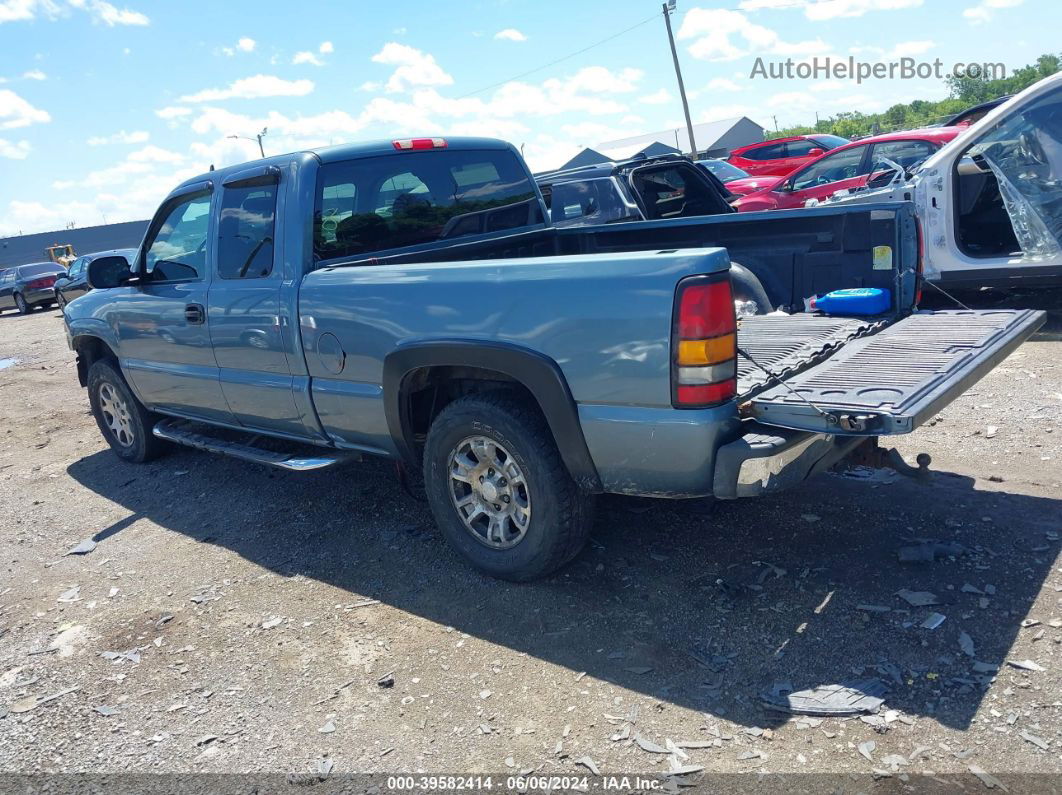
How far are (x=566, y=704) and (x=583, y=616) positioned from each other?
0.59 metres

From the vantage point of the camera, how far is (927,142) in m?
11.8

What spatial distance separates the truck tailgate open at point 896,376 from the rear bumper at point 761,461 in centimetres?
8

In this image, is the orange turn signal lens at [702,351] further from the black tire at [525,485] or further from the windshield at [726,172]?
the windshield at [726,172]

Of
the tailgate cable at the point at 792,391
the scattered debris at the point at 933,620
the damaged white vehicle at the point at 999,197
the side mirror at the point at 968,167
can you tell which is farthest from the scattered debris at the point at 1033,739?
the side mirror at the point at 968,167

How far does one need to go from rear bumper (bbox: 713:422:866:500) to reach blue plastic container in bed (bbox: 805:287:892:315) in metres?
1.46

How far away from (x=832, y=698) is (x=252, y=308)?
3.45 m

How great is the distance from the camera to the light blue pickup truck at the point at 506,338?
311 centimetres

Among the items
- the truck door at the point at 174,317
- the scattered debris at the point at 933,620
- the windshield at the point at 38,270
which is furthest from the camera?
the windshield at the point at 38,270

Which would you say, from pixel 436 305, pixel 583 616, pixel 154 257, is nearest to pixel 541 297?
pixel 436 305

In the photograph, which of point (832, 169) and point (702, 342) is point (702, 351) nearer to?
point (702, 342)

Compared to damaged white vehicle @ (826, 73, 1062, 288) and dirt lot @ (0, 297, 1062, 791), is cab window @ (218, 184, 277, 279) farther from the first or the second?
damaged white vehicle @ (826, 73, 1062, 288)

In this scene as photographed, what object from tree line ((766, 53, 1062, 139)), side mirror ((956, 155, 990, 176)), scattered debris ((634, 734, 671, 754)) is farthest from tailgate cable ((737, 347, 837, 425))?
tree line ((766, 53, 1062, 139))

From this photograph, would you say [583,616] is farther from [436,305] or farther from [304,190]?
[304,190]

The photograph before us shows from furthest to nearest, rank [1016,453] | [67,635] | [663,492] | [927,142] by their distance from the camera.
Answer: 1. [927,142]
2. [1016,453]
3. [67,635]
4. [663,492]
